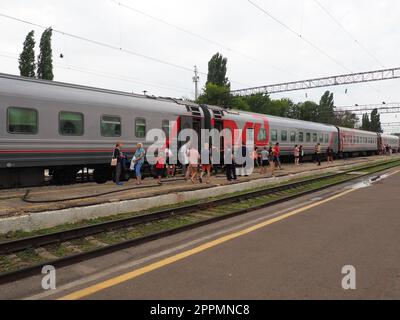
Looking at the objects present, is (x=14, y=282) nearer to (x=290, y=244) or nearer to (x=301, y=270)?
(x=301, y=270)

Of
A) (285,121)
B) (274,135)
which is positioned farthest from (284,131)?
(274,135)

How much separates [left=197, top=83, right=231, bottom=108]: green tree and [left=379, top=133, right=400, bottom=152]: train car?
23732 millimetres

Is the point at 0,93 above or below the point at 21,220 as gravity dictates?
above

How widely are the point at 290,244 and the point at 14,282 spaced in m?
4.19

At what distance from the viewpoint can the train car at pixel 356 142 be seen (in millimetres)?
41750

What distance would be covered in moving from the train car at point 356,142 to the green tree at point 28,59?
32.9 meters

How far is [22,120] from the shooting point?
1186cm

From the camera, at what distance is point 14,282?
4988 mm

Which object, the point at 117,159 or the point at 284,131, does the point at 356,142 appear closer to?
the point at 284,131

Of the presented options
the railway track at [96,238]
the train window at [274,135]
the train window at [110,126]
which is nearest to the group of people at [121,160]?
the train window at [110,126]

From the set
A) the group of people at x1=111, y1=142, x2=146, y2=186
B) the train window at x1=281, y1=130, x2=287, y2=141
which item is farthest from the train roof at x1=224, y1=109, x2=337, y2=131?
the group of people at x1=111, y1=142, x2=146, y2=186

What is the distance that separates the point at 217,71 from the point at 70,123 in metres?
53.3
